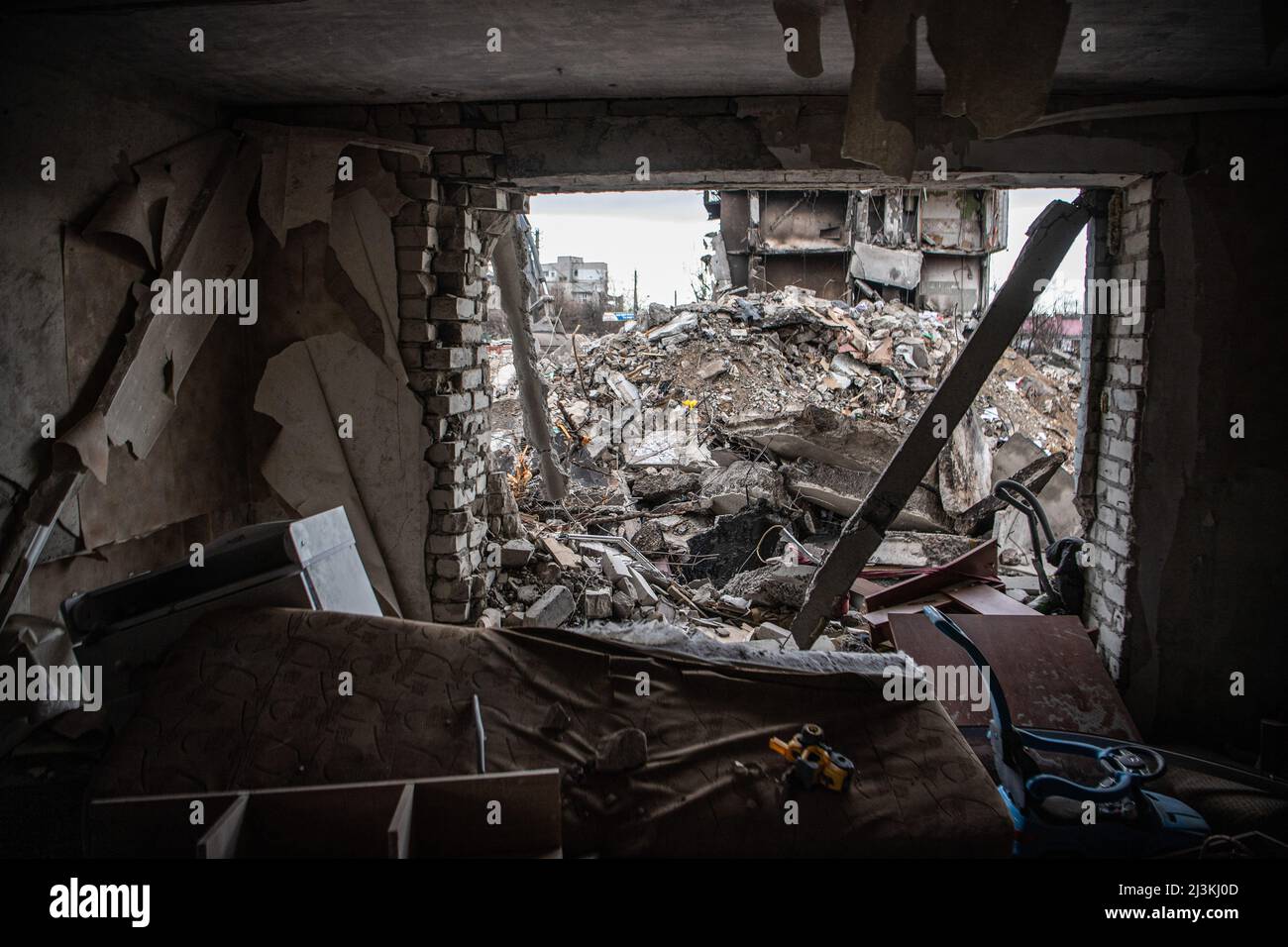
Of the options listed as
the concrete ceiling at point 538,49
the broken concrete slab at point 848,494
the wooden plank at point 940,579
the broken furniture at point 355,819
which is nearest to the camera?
the broken furniture at point 355,819

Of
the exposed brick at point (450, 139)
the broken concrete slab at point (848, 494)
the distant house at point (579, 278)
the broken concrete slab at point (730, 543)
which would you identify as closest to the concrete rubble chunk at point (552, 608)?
the broken concrete slab at point (730, 543)

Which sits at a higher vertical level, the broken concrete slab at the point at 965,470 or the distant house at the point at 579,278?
the distant house at the point at 579,278

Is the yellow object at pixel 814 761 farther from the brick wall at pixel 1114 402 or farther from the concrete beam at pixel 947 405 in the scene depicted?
the brick wall at pixel 1114 402

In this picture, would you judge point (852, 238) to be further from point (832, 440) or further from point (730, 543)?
point (730, 543)

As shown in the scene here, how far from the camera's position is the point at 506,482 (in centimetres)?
589

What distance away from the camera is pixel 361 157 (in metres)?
4.43

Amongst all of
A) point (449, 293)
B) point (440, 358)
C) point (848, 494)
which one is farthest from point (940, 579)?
point (449, 293)

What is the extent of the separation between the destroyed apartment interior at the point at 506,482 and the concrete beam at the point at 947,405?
0.03 metres

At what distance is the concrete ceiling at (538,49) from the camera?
302 centimetres

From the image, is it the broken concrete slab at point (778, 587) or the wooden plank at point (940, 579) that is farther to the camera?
the broken concrete slab at point (778, 587)

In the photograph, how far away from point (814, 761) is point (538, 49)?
117 inches

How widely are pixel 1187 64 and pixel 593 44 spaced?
8.40 ft
